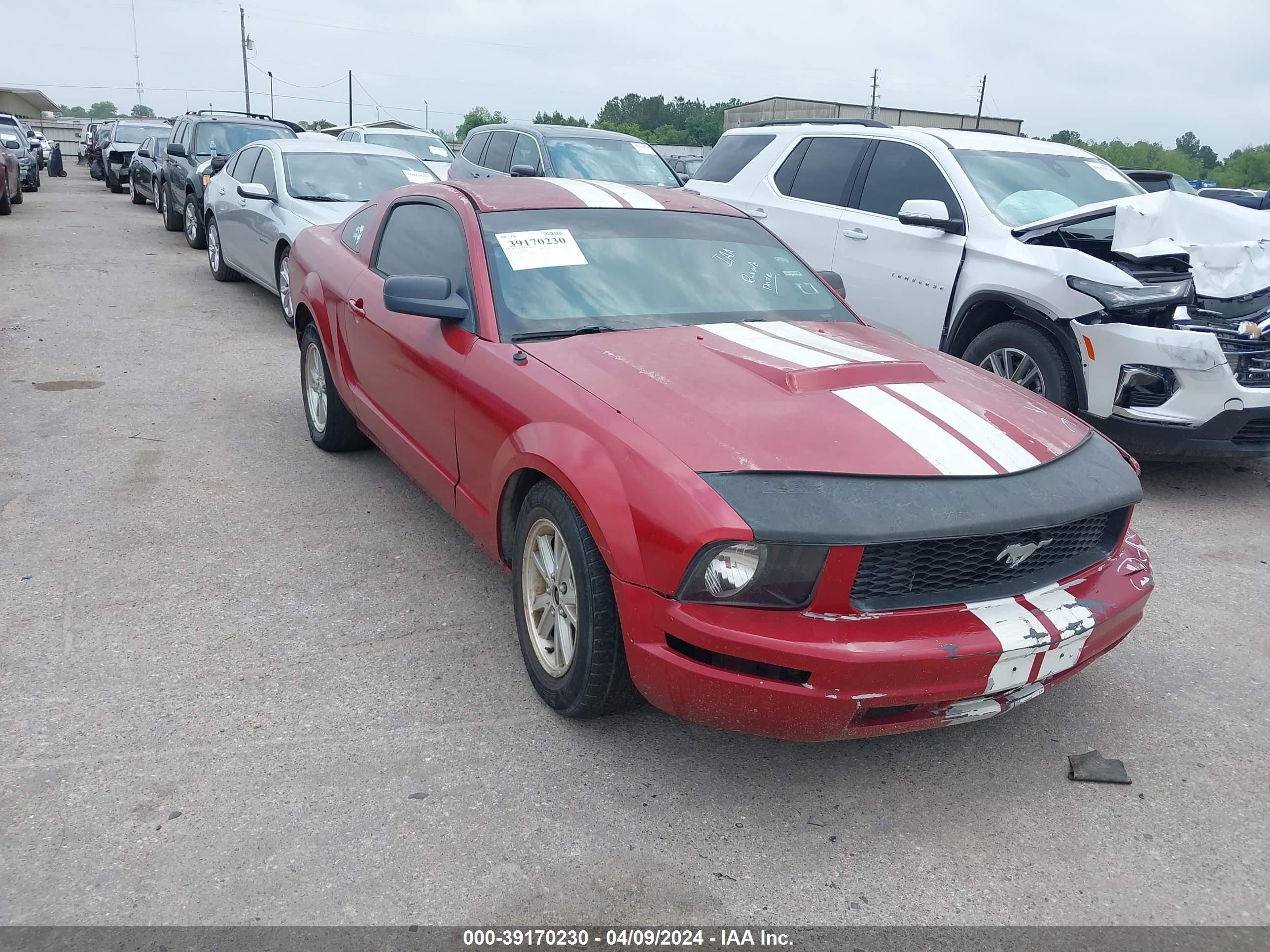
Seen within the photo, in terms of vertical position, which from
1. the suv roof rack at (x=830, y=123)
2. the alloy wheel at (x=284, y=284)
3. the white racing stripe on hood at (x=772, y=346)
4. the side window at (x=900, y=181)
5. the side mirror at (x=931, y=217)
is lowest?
the alloy wheel at (x=284, y=284)

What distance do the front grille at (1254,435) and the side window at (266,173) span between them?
7.69 metres

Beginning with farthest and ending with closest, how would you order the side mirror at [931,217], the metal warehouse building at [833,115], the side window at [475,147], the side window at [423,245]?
the metal warehouse building at [833,115], the side window at [475,147], the side mirror at [931,217], the side window at [423,245]

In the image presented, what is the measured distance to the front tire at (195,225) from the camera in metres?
13.3

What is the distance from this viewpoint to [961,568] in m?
2.66

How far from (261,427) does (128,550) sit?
1.90 metres

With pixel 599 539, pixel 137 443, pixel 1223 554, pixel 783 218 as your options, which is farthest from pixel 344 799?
pixel 783 218

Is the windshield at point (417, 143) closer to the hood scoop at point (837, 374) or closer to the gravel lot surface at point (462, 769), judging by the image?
the gravel lot surface at point (462, 769)

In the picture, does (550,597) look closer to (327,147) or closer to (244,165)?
(327,147)

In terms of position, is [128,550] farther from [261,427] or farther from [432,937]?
[432,937]

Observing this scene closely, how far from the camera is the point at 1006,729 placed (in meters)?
3.25

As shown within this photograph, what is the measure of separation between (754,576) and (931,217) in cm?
426

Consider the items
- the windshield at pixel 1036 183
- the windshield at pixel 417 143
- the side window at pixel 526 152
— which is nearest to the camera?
the windshield at pixel 1036 183

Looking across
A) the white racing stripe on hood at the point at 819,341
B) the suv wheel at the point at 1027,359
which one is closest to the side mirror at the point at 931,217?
the suv wheel at the point at 1027,359

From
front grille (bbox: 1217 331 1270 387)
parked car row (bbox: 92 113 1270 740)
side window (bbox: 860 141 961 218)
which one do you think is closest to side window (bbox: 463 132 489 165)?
side window (bbox: 860 141 961 218)
